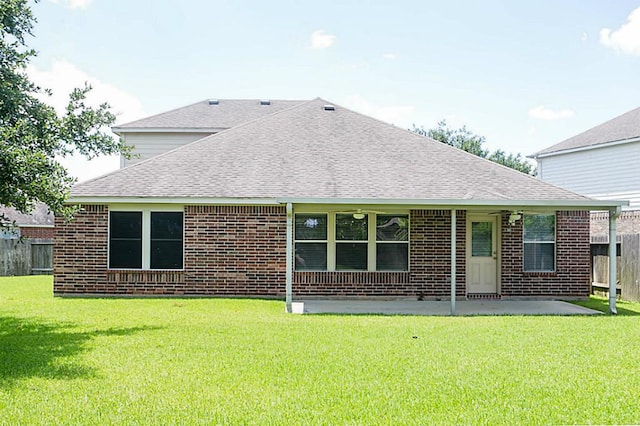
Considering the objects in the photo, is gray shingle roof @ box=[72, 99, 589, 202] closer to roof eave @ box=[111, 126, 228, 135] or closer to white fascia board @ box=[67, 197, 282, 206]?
white fascia board @ box=[67, 197, 282, 206]

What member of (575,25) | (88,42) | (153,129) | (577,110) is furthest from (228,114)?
(577,110)

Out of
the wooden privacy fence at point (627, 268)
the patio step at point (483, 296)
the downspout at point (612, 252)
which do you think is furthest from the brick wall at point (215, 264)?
the wooden privacy fence at point (627, 268)

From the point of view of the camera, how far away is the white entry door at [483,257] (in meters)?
15.9

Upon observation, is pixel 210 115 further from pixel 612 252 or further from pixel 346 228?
pixel 612 252

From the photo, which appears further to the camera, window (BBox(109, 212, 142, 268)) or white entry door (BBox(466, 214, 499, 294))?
white entry door (BBox(466, 214, 499, 294))

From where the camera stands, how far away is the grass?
18.8 ft

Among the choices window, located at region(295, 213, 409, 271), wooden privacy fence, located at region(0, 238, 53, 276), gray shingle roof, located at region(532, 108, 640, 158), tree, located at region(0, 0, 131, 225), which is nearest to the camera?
tree, located at region(0, 0, 131, 225)

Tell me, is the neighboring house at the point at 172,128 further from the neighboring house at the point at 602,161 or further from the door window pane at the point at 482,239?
the neighboring house at the point at 602,161

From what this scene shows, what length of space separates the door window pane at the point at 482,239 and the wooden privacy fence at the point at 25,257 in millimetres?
17108

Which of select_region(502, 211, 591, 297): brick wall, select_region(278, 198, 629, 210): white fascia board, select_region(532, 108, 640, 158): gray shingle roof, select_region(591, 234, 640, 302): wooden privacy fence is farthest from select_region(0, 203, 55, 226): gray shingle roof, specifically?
select_region(591, 234, 640, 302): wooden privacy fence

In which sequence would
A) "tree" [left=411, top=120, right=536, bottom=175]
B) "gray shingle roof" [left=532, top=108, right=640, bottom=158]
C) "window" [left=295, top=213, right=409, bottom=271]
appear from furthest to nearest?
"tree" [left=411, top=120, right=536, bottom=175]
"gray shingle roof" [left=532, top=108, right=640, bottom=158]
"window" [left=295, top=213, right=409, bottom=271]

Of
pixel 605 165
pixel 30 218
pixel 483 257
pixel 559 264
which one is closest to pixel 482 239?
pixel 483 257

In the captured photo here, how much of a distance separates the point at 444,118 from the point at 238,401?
149 ft

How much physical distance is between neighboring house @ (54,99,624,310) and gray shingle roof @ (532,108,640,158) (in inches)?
486
